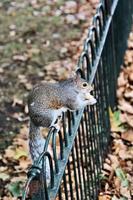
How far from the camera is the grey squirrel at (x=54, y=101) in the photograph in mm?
3623

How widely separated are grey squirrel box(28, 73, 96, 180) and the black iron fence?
0.11 metres

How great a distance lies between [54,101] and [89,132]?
2.45ft

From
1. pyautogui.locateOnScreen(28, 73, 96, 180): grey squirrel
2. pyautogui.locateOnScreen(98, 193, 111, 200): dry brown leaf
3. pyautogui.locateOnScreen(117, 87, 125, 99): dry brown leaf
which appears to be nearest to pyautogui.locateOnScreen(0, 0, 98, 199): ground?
pyautogui.locateOnScreen(98, 193, 111, 200): dry brown leaf

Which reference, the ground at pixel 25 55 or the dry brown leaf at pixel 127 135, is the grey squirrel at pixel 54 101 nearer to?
the ground at pixel 25 55

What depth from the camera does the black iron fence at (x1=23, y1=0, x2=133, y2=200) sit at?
3217 millimetres

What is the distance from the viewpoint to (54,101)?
3691 mm

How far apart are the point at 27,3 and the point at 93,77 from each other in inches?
154

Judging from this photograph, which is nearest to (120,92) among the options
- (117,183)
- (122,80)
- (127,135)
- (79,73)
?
(122,80)

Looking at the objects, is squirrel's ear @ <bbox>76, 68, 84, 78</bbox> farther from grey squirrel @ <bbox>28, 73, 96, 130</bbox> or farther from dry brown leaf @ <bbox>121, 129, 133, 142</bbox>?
dry brown leaf @ <bbox>121, 129, 133, 142</bbox>

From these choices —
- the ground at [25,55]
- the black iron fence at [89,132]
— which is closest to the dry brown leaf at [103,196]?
the black iron fence at [89,132]

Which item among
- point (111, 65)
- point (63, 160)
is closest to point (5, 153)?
point (111, 65)

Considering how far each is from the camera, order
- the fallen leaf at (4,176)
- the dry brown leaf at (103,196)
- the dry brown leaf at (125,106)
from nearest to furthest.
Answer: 1. the dry brown leaf at (103,196)
2. the fallen leaf at (4,176)
3. the dry brown leaf at (125,106)

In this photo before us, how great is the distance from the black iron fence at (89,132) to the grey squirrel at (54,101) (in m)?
0.11

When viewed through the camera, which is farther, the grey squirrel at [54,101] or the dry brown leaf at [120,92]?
the dry brown leaf at [120,92]
